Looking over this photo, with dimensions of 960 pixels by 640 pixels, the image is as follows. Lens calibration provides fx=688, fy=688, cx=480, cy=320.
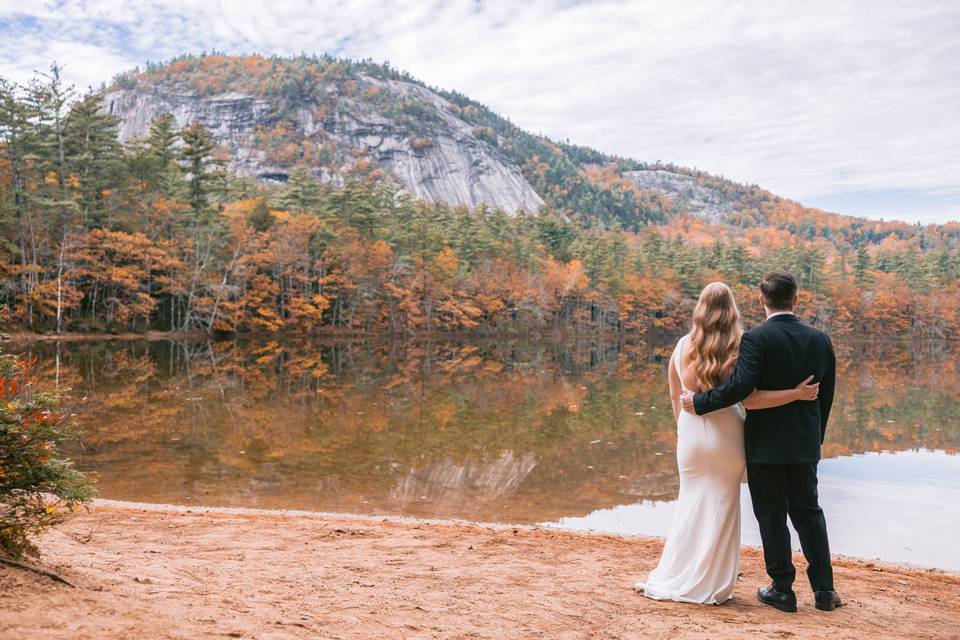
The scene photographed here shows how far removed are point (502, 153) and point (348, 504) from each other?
18151 centimetres

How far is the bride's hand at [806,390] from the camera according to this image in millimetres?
4250

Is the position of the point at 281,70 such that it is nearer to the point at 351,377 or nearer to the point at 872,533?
the point at 351,377

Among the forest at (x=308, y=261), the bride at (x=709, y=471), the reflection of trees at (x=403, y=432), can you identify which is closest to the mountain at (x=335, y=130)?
the forest at (x=308, y=261)

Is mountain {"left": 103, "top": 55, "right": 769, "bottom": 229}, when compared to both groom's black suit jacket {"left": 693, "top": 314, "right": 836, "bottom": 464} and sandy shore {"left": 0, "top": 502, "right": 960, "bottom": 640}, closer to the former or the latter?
sandy shore {"left": 0, "top": 502, "right": 960, "bottom": 640}

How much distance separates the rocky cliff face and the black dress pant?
149 metres

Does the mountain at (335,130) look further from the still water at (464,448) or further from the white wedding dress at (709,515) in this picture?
the white wedding dress at (709,515)

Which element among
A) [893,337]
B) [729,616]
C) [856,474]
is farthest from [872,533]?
[893,337]

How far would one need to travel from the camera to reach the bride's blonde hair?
4348 mm

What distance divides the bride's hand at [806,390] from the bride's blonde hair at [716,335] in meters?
0.40

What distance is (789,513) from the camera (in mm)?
4371

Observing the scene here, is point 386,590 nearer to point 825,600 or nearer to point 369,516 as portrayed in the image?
point 825,600

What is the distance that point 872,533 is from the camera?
7945 mm

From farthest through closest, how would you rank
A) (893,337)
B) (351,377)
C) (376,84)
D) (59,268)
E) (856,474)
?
(376,84), (893,337), (59,268), (351,377), (856,474)

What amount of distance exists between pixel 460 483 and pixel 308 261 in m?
40.8
